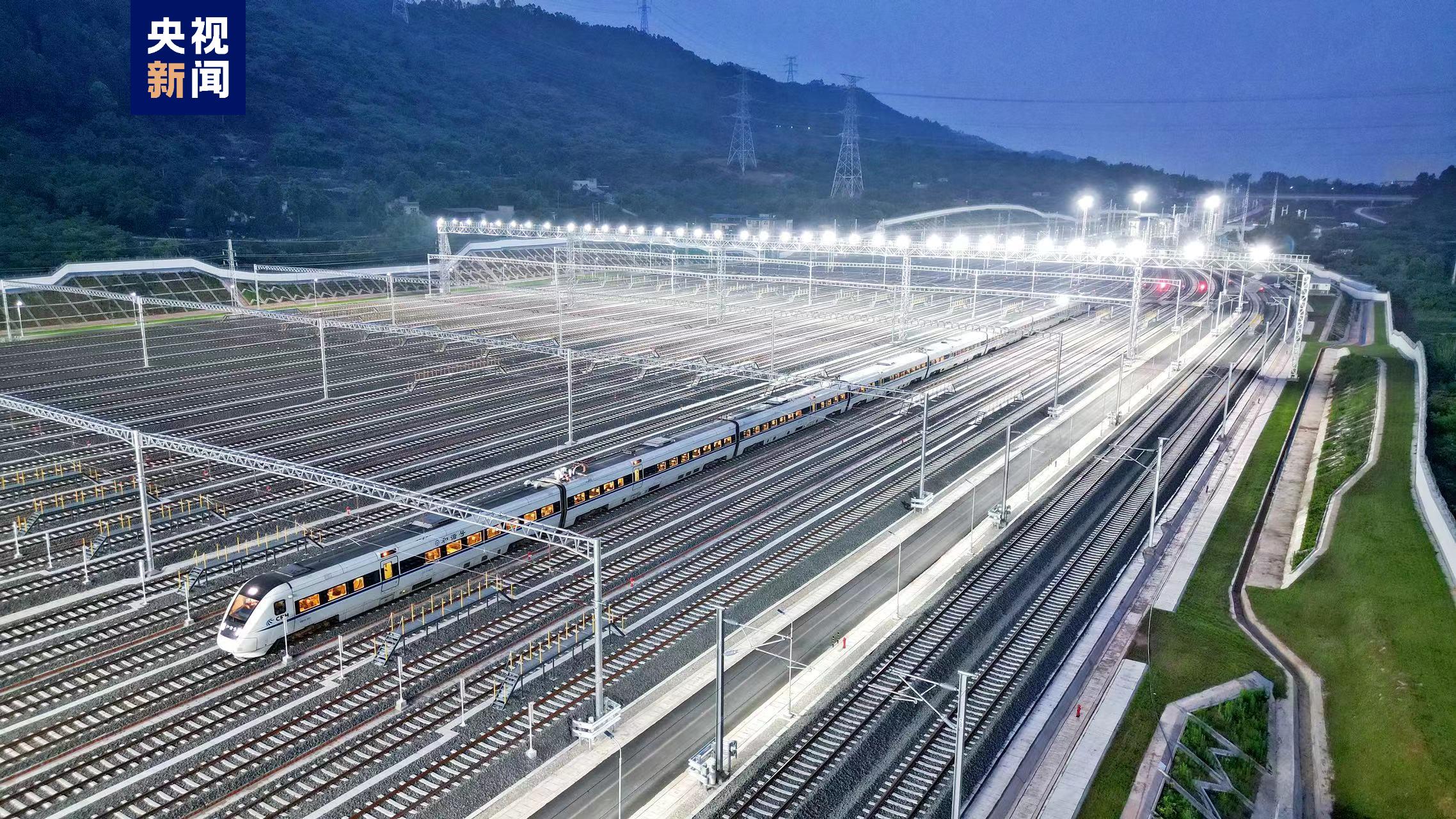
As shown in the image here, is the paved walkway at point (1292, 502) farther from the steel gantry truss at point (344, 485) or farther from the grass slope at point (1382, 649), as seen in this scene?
the steel gantry truss at point (344, 485)

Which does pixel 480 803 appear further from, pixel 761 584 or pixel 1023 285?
pixel 1023 285

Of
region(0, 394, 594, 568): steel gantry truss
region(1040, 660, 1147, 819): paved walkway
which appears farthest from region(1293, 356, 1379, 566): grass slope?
region(0, 394, 594, 568): steel gantry truss

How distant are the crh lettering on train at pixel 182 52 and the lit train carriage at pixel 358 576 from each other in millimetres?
64065

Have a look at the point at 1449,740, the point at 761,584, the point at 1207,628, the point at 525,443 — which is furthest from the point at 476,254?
the point at 1449,740

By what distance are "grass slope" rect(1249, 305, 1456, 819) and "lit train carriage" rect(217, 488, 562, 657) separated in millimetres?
20526

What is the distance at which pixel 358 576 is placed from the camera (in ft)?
85.3

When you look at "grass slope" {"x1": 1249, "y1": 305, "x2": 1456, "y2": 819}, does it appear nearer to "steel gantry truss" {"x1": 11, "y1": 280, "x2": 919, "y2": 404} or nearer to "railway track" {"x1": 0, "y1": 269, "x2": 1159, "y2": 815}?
"steel gantry truss" {"x1": 11, "y1": 280, "x2": 919, "y2": 404}

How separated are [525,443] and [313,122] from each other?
437ft

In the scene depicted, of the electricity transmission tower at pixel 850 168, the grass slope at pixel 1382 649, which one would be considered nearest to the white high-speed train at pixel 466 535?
the grass slope at pixel 1382 649

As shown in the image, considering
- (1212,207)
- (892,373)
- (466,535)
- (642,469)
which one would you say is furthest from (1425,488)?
(1212,207)

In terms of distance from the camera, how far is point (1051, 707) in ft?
74.8

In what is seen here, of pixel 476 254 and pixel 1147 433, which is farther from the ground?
pixel 476 254

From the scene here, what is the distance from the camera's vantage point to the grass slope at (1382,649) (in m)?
20.0

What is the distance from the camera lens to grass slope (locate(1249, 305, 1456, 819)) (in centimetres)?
2000
